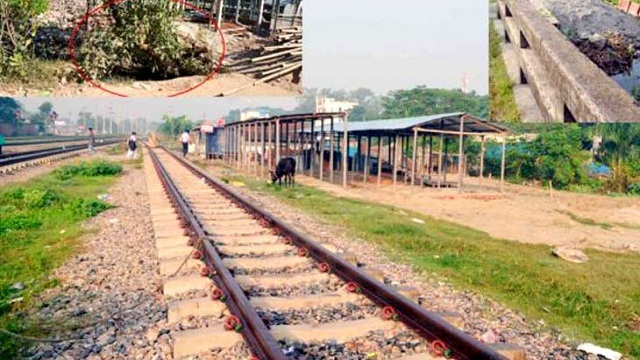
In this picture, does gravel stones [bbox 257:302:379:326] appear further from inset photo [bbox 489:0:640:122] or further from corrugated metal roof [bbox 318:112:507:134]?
corrugated metal roof [bbox 318:112:507:134]

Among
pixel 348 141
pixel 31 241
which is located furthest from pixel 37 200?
pixel 348 141

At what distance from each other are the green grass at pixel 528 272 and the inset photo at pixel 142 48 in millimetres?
10207

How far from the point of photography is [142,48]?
18.7 m

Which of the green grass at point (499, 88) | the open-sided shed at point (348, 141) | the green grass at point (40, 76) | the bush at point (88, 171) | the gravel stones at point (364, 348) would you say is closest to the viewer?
the gravel stones at point (364, 348)

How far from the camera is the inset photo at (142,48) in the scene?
18266mm

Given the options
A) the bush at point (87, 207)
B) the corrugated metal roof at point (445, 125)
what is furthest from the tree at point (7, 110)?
the bush at point (87, 207)

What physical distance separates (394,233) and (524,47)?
1519 cm

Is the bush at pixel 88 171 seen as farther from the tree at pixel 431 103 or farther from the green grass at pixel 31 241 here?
the tree at pixel 431 103

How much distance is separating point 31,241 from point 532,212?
11.9m

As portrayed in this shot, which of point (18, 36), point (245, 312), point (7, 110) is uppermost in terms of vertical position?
point (18, 36)

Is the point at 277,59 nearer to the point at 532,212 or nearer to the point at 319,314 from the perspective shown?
the point at 532,212

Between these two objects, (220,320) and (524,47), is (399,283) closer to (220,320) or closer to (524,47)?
(220,320)

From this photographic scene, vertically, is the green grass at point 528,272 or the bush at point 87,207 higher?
the bush at point 87,207

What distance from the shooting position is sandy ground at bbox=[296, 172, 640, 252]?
11125 millimetres
